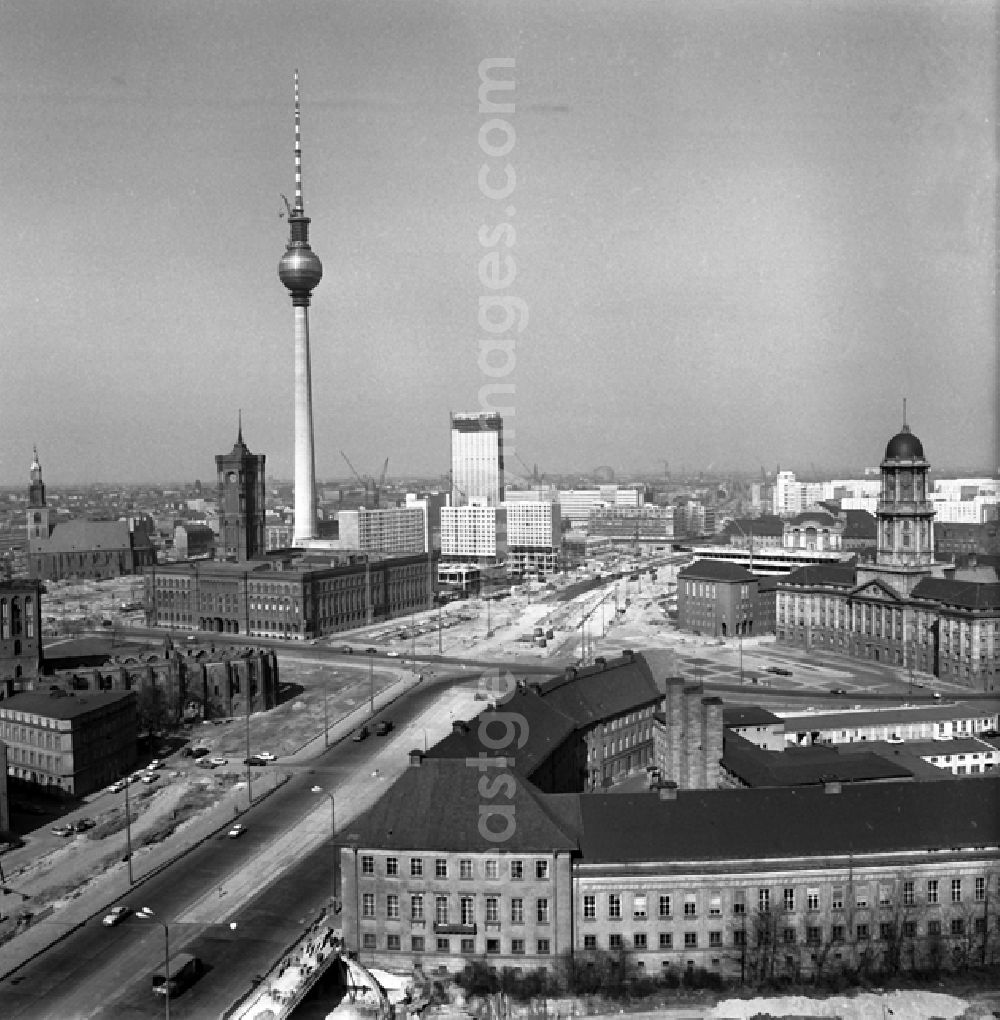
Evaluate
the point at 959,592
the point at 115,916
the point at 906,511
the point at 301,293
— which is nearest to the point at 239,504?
the point at 301,293

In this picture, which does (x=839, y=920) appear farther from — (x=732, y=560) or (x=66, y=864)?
(x=732, y=560)

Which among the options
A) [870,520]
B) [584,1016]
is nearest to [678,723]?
[584,1016]

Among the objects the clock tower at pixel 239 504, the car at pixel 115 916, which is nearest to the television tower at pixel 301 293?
the clock tower at pixel 239 504

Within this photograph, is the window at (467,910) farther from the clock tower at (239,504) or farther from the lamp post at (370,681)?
the clock tower at (239,504)

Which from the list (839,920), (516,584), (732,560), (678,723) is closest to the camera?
(839,920)

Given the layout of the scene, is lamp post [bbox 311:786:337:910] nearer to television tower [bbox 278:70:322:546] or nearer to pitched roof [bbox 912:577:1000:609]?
pitched roof [bbox 912:577:1000:609]

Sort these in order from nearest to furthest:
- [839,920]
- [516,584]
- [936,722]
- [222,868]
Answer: [839,920] < [222,868] < [936,722] < [516,584]
